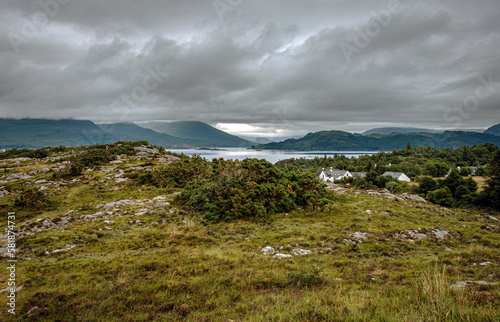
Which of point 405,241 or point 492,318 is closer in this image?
point 492,318

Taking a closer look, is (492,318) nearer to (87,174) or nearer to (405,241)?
(405,241)

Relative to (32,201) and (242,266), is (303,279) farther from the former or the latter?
(32,201)

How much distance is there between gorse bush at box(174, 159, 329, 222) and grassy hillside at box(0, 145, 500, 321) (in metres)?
0.95

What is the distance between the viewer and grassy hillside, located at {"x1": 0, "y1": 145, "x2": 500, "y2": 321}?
565cm

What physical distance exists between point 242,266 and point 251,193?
8.29 meters

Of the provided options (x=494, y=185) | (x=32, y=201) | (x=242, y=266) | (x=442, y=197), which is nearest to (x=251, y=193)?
(x=242, y=266)

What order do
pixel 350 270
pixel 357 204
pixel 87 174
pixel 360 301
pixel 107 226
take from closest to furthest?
pixel 360 301 < pixel 350 270 < pixel 107 226 < pixel 357 204 < pixel 87 174

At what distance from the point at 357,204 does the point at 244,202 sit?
38.0 feet

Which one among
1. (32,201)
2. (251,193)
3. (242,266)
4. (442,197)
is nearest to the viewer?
(242,266)

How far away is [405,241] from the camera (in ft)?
38.8

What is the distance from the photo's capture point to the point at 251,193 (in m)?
16.9

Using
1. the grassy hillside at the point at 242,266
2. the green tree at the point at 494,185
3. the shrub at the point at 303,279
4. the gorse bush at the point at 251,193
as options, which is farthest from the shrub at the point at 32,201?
Answer: the green tree at the point at 494,185

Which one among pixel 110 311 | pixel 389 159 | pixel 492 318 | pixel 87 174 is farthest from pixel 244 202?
pixel 389 159

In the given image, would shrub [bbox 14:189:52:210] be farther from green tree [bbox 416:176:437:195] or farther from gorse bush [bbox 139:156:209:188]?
green tree [bbox 416:176:437:195]
